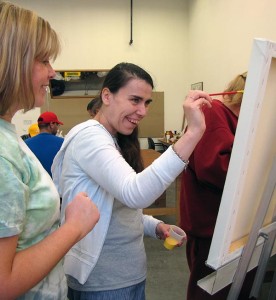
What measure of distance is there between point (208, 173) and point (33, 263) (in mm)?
785

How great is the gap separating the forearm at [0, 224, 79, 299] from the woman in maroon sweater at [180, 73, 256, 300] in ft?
2.28

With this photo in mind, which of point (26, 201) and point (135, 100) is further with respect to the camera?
point (135, 100)

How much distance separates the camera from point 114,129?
1.11m

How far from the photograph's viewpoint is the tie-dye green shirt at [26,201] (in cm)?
55

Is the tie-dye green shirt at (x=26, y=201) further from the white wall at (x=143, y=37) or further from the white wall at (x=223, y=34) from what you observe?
the white wall at (x=143, y=37)

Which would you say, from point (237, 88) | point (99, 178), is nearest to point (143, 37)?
point (237, 88)

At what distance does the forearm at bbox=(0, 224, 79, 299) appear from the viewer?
0.55 meters

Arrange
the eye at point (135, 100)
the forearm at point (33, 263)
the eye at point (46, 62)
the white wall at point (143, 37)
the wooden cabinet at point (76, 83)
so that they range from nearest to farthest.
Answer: the forearm at point (33, 263)
the eye at point (46, 62)
the eye at point (135, 100)
the white wall at point (143, 37)
the wooden cabinet at point (76, 83)

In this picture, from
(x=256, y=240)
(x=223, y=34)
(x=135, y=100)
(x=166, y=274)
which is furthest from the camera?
(x=223, y=34)

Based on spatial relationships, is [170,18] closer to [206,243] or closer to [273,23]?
[273,23]

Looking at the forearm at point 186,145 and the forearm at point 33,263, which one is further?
the forearm at point 186,145

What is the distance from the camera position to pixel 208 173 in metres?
1.21

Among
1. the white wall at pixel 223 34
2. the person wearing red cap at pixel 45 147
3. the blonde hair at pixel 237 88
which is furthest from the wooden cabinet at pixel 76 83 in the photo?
the blonde hair at pixel 237 88

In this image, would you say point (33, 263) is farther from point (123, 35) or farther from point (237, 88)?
point (123, 35)
